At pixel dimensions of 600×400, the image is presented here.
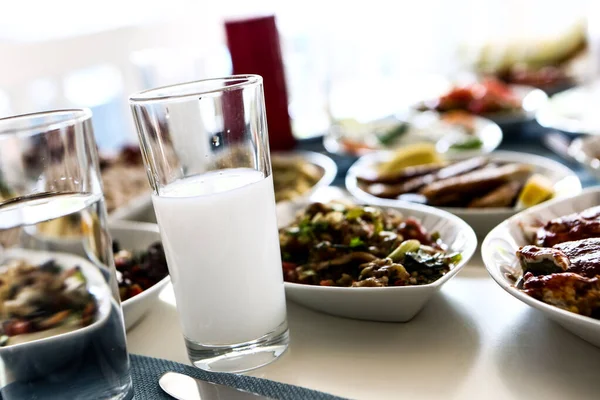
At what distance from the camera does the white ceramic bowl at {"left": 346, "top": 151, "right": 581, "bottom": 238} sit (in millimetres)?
1151

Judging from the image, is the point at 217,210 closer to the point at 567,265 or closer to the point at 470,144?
the point at 567,265

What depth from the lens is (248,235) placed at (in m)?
0.79

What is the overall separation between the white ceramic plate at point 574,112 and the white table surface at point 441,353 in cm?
80

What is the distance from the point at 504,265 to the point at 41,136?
608 mm

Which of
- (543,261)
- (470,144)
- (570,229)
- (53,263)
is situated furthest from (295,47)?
(53,263)

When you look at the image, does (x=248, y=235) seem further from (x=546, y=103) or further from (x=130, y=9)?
(x=130, y=9)

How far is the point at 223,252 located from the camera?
79 cm

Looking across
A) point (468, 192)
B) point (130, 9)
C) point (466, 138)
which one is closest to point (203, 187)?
point (468, 192)

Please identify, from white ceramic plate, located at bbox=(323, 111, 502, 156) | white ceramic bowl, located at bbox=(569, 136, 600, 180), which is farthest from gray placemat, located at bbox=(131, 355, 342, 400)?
white ceramic plate, located at bbox=(323, 111, 502, 156)

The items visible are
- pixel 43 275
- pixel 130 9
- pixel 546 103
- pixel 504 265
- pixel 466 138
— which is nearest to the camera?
pixel 43 275

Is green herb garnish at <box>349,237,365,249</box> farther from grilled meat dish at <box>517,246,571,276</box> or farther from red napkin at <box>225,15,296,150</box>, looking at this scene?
red napkin at <box>225,15,296,150</box>

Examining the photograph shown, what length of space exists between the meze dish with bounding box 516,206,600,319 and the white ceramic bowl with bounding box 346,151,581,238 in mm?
198

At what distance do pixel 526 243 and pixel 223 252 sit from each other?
1.57 feet

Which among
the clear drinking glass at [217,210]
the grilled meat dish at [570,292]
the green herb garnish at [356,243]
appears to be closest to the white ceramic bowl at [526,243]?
the grilled meat dish at [570,292]
